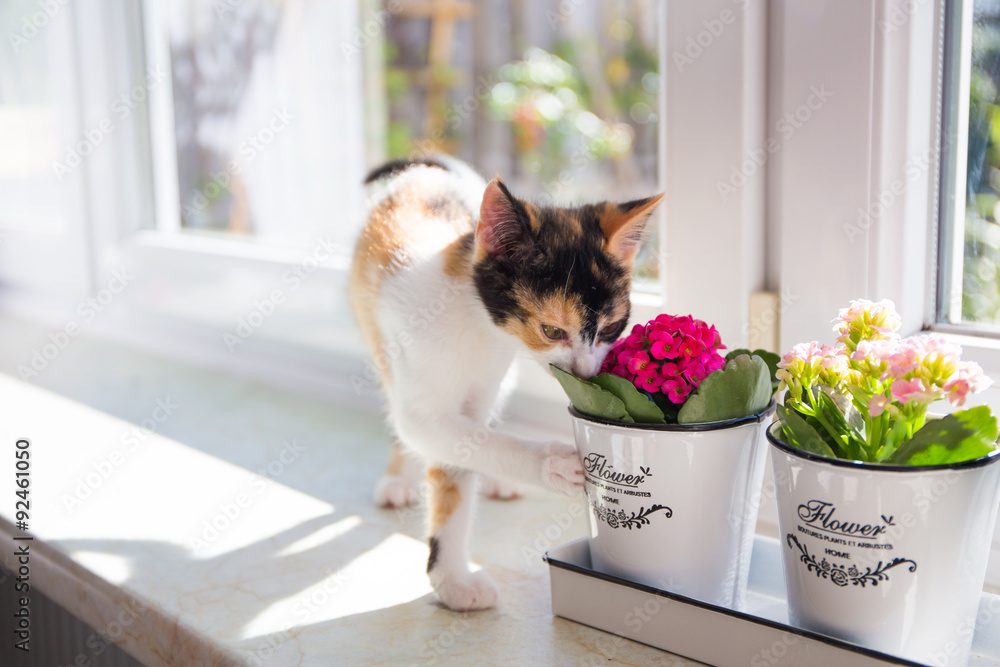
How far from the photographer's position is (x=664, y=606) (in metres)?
0.68

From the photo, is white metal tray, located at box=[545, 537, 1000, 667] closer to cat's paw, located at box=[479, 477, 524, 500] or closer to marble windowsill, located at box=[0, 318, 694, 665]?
marble windowsill, located at box=[0, 318, 694, 665]

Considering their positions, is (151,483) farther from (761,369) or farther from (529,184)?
(529,184)

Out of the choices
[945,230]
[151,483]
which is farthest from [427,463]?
[945,230]

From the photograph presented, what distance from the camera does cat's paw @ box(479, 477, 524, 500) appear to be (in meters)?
1.07

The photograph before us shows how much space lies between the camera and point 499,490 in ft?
3.54

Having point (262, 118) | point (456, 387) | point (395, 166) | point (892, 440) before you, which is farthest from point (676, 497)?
point (262, 118)

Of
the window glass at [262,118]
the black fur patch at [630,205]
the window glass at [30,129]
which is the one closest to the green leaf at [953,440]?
the black fur patch at [630,205]

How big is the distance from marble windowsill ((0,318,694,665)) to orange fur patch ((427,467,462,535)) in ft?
0.24

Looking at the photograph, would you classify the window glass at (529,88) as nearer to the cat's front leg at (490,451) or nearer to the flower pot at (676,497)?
the cat's front leg at (490,451)

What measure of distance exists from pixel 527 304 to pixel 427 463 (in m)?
0.22

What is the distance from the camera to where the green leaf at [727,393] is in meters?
0.63

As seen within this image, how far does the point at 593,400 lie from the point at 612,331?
0.18 m

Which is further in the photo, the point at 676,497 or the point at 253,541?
the point at 253,541

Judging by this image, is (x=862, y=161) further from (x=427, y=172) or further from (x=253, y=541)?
(x=253, y=541)
